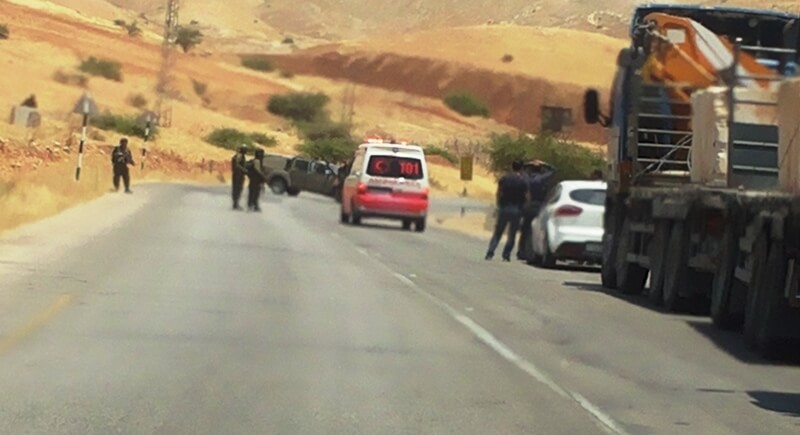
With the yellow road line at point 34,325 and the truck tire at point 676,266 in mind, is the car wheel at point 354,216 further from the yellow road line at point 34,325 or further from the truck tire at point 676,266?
the yellow road line at point 34,325

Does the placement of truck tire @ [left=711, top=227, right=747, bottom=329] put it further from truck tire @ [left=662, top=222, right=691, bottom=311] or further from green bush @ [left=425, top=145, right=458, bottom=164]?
green bush @ [left=425, top=145, right=458, bottom=164]

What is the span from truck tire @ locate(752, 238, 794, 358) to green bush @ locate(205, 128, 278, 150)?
252ft

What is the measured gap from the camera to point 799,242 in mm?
14609

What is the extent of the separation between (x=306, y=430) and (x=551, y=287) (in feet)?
45.8

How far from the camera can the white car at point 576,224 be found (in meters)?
27.9

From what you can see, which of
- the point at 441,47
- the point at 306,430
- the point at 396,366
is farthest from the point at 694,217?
the point at 441,47

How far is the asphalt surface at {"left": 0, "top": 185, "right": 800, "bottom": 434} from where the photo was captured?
11.0 meters

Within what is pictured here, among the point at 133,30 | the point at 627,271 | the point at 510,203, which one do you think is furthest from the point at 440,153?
the point at 627,271

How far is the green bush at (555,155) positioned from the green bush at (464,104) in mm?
48121

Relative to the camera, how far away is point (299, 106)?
116 meters

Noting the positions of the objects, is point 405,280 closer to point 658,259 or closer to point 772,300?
point 658,259

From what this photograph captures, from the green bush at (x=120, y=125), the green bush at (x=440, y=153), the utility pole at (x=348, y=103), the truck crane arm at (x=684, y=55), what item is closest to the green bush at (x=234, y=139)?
the green bush at (x=120, y=125)

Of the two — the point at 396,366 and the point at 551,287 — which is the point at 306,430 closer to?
the point at 396,366


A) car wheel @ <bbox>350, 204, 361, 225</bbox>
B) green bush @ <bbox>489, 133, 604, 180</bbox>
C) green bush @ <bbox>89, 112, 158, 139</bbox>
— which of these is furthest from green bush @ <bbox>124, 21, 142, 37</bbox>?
car wheel @ <bbox>350, 204, 361, 225</bbox>
